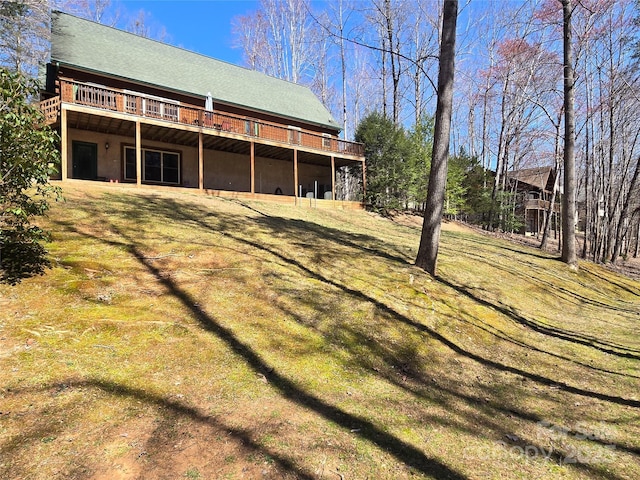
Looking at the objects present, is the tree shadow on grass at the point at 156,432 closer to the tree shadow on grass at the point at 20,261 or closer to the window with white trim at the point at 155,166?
the tree shadow on grass at the point at 20,261

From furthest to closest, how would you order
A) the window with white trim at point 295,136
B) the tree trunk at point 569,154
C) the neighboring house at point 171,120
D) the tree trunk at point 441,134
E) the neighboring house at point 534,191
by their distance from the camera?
the neighboring house at point 534,191
the window with white trim at point 295,136
the neighboring house at point 171,120
the tree trunk at point 569,154
the tree trunk at point 441,134

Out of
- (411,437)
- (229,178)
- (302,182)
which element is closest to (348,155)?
(302,182)

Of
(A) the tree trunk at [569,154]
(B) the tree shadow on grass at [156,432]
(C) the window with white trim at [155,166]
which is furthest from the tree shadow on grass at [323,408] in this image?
(C) the window with white trim at [155,166]

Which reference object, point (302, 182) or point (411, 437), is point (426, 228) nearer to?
point (411, 437)

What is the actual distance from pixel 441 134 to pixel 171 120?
10971mm

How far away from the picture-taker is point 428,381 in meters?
3.95

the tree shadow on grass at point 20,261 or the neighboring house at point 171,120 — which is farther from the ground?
the neighboring house at point 171,120

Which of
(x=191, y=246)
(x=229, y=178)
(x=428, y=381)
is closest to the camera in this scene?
(x=428, y=381)

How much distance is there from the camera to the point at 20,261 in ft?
14.3

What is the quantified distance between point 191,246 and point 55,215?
2.65 meters

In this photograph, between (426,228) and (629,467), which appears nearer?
(629,467)

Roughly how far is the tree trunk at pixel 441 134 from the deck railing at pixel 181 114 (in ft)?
33.2

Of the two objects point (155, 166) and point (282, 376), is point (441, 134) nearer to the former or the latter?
point (282, 376)

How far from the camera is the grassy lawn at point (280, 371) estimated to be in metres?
2.41
